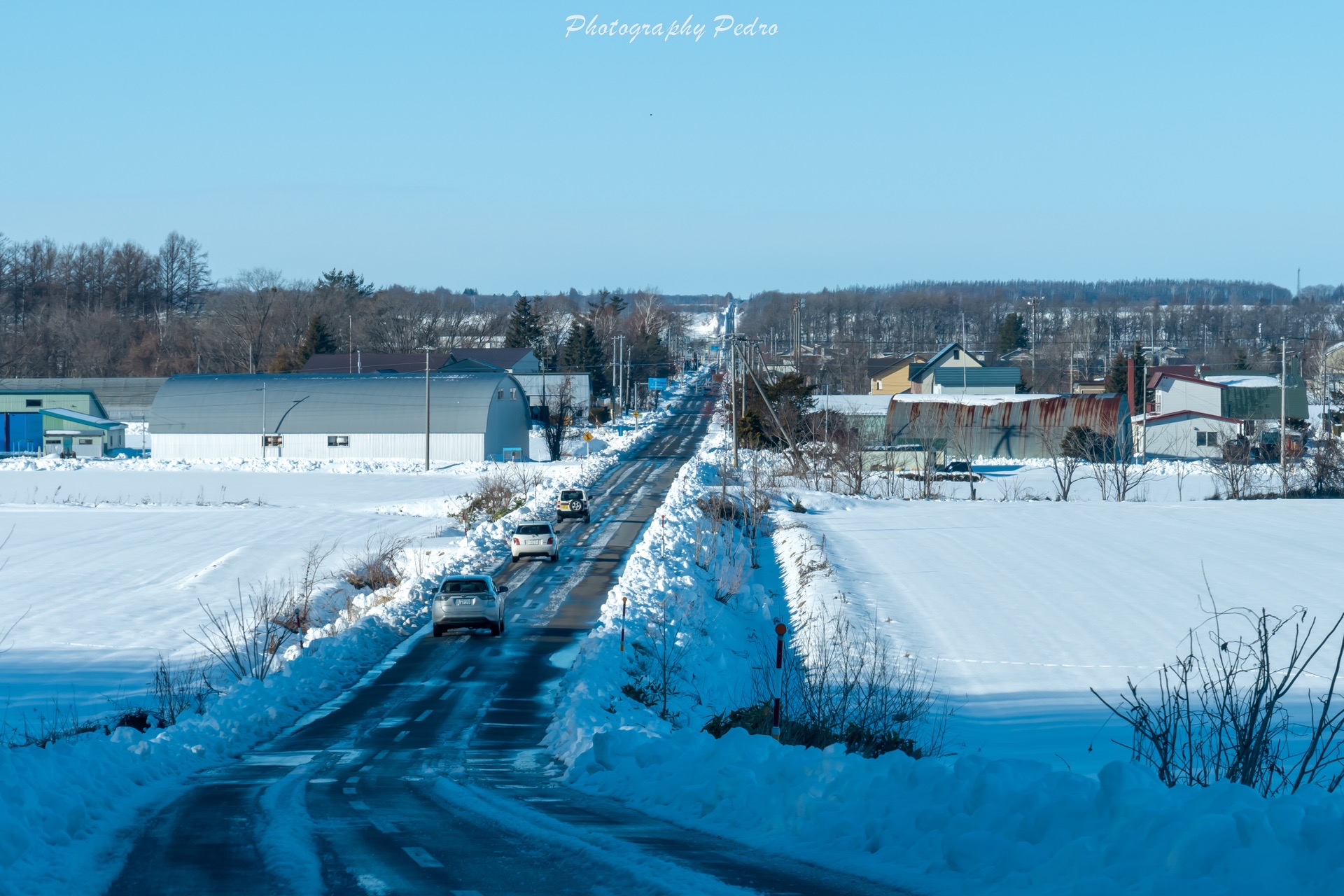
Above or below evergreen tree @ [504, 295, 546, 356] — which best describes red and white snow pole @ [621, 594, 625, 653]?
below

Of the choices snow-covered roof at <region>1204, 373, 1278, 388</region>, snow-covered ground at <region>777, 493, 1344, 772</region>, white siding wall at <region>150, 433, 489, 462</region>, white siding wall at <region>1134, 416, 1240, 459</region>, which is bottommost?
snow-covered ground at <region>777, 493, 1344, 772</region>

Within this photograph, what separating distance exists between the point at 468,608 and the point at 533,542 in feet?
37.0

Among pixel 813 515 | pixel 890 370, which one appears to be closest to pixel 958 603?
pixel 813 515

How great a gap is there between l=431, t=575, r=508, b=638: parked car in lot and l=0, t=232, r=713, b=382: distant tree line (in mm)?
96021

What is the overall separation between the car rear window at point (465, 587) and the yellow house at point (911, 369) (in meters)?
83.9

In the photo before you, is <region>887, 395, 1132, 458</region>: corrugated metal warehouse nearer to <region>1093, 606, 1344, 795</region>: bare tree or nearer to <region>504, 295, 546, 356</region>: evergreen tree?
<region>1093, 606, 1344, 795</region>: bare tree

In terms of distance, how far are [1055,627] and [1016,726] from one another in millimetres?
9100

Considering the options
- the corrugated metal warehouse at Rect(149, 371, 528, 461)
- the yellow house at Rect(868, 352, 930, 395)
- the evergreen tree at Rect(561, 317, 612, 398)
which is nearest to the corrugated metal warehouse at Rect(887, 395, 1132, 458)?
the corrugated metal warehouse at Rect(149, 371, 528, 461)

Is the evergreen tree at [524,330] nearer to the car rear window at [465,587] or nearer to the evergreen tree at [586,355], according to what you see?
the evergreen tree at [586,355]

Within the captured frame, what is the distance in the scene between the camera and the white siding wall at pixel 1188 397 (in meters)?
80.9

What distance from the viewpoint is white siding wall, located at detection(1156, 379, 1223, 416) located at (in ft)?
266

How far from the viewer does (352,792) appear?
1098 centimetres

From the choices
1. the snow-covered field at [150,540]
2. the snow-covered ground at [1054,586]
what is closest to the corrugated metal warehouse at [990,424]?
the snow-covered ground at [1054,586]

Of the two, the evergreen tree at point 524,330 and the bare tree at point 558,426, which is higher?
the evergreen tree at point 524,330
